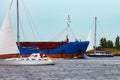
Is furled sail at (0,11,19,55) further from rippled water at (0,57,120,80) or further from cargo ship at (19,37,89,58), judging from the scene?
cargo ship at (19,37,89,58)

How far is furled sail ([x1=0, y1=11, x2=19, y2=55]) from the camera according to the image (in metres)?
105

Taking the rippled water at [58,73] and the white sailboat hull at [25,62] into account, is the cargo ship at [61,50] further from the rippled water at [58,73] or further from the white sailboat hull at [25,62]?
the rippled water at [58,73]

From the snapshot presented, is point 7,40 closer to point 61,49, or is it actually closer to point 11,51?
point 11,51

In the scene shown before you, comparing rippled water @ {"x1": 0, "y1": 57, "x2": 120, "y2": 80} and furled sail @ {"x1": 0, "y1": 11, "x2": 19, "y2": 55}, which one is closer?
rippled water @ {"x1": 0, "y1": 57, "x2": 120, "y2": 80}

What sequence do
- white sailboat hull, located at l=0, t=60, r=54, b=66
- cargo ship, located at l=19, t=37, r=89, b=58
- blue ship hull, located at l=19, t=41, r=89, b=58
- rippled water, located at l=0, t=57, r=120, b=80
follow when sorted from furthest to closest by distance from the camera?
blue ship hull, located at l=19, t=41, r=89, b=58 < cargo ship, located at l=19, t=37, r=89, b=58 < white sailboat hull, located at l=0, t=60, r=54, b=66 < rippled water, located at l=0, t=57, r=120, b=80

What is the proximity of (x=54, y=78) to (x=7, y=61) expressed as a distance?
31.2m

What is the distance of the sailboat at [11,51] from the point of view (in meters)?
103

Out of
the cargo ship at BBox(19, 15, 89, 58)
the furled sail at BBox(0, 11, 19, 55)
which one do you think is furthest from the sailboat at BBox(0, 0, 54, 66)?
Answer: the cargo ship at BBox(19, 15, 89, 58)

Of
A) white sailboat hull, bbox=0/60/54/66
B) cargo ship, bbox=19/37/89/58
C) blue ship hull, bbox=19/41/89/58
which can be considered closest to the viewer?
white sailboat hull, bbox=0/60/54/66

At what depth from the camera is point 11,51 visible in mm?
104688

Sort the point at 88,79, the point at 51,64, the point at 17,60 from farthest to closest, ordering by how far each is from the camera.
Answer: the point at 51,64
the point at 17,60
the point at 88,79

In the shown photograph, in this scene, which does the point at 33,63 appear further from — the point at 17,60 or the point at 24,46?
the point at 24,46

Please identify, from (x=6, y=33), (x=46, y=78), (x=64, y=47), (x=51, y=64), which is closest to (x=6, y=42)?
(x=6, y=33)

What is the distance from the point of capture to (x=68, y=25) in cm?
16962
